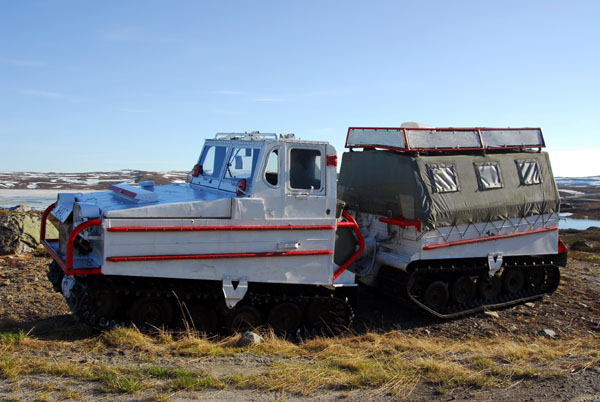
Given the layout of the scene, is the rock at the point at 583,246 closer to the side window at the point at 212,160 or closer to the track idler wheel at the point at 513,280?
the track idler wheel at the point at 513,280

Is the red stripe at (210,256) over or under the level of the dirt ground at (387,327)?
over

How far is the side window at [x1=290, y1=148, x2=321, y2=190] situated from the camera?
917cm

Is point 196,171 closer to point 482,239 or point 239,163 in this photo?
point 239,163

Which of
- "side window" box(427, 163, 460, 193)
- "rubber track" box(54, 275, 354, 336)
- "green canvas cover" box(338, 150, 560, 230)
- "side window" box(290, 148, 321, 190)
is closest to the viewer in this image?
"rubber track" box(54, 275, 354, 336)

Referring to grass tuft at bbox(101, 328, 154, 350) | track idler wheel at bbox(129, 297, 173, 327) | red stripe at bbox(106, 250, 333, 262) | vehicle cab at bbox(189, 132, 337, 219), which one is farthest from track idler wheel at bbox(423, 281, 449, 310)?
grass tuft at bbox(101, 328, 154, 350)

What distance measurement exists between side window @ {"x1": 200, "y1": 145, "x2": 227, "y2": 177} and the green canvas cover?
136 inches

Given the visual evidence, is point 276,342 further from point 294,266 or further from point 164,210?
point 164,210

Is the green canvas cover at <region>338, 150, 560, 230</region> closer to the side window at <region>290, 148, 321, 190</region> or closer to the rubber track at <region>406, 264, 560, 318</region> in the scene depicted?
the rubber track at <region>406, 264, 560, 318</region>

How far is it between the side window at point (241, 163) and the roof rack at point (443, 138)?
350cm

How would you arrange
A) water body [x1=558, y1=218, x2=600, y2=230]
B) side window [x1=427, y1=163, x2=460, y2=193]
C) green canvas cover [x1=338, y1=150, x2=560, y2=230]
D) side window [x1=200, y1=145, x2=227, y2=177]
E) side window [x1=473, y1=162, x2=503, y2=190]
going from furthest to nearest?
water body [x1=558, y1=218, x2=600, y2=230] < side window [x1=473, y1=162, x2=503, y2=190] < side window [x1=427, y1=163, x2=460, y2=193] < green canvas cover [x1=338, y1=150, x2=560, y2=230] < side window [x1=200, y1=145, x2=227, y2=177]

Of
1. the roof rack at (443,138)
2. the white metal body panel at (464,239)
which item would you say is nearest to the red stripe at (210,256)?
the white metal body panel at (464,239)

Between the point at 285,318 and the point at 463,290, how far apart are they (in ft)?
14.9

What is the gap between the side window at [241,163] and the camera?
9211 mm

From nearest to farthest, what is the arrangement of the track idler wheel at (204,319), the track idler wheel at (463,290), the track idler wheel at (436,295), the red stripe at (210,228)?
the red stripe at (210,228) < the track idler wheel at (204,319) < the track idler wheel at (436,295) < the track idler wheel at (463,290)
